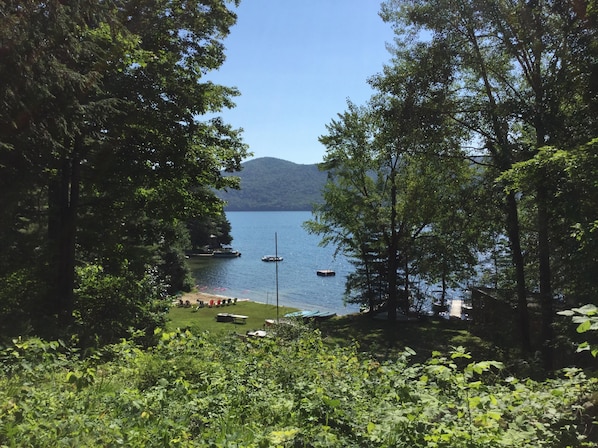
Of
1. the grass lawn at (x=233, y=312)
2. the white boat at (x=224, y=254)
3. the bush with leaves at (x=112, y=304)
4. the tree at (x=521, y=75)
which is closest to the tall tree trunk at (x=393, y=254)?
the grass lawn at (x=233, y=312)

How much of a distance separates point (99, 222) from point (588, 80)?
13.3 metres

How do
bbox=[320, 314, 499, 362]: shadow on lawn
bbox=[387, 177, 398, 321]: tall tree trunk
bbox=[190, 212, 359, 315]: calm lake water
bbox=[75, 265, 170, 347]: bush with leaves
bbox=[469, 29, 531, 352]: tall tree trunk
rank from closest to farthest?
bbox=[75, 265, 170, 347]: bush with leaves < bbox=[469, 29, 531, 352]: tall tree trunk < bbox=[320, 314, 499, 362]: shadow on lawn < bbox=[387, 177, 398, 321]: tall tree trunk < bbox=[190, 212, 359, 315]: calm lake water

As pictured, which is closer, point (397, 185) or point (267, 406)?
point (267, 406)

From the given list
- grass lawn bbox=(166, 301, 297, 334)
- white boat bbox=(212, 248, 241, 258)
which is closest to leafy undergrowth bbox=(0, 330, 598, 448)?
grass lawn bbox=(166, 301, 297, 334)

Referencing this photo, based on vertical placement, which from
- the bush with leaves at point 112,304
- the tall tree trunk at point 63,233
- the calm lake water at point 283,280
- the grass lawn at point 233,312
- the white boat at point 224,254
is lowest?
the calm lake water at point 283,280

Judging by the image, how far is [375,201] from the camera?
2744cm

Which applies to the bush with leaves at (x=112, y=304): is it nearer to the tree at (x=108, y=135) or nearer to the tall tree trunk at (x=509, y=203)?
the tree at (x=108, y=135)

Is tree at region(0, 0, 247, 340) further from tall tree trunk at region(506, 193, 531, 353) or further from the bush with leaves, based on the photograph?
tall tree trunk at region(506, 193, 531, 353)

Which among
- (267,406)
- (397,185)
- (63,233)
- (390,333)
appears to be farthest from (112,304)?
(397,185)

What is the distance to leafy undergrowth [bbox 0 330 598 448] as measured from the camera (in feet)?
10.7

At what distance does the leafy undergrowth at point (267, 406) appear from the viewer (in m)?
3.26

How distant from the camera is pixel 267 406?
423 cm

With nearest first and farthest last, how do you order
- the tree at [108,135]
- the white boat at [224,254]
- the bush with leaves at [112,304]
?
the tree at [108,135]
the bush with leaves at [112,304]
the white boat at [224,254]

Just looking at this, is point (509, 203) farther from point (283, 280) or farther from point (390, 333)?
point (283, 280)
